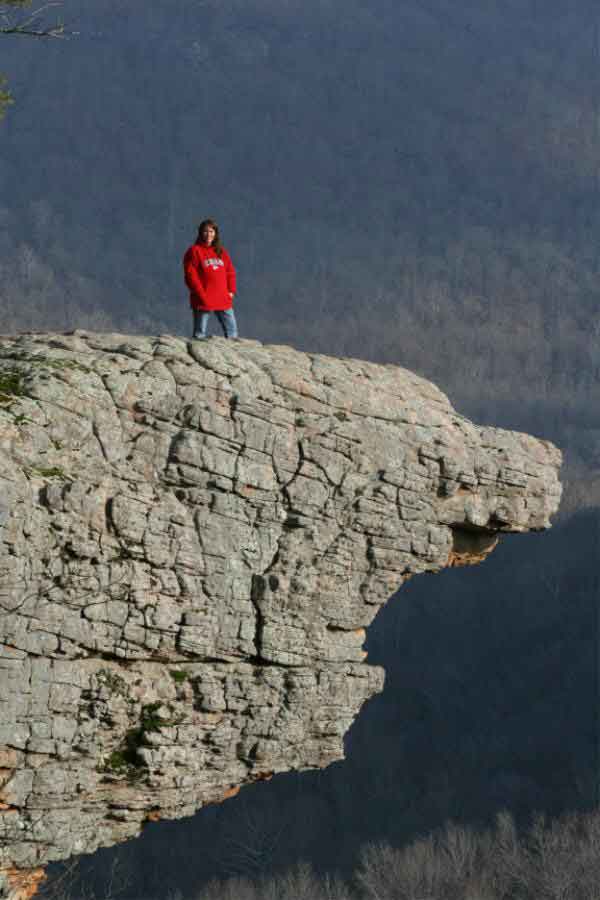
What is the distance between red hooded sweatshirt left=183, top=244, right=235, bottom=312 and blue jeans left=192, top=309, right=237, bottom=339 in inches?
5.4

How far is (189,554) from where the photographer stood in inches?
728

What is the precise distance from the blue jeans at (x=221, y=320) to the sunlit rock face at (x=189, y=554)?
1.47m

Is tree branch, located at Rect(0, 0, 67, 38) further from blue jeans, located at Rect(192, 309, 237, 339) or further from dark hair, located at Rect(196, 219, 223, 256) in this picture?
blue jeans, located at Rect(192, 309, 237, 339)

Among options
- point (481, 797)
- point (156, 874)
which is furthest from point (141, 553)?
point (481, 797)

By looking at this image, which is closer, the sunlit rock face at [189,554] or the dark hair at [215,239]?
the sunlit rock face at [189,554]

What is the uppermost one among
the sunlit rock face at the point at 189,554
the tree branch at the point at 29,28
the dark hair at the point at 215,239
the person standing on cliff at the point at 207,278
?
the tree branch at the point at 29,28

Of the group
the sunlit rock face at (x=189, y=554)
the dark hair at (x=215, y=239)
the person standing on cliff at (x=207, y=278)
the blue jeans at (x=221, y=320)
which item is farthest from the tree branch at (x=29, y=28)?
the sunlit rock face at (x=189, y=554)

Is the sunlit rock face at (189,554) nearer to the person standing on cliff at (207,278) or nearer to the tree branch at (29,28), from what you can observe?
the person standing on cliff at (207,278)

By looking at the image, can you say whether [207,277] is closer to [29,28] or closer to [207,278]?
[207,278]

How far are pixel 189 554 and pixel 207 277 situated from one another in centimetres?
562

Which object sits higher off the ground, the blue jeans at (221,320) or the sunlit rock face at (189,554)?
the blue jeans at (221,320)

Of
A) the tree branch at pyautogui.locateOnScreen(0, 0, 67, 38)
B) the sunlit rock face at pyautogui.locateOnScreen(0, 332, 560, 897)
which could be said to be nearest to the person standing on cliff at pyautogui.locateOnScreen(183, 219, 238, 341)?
the sunlit rock face at pyautogui.locateOnScreen(0, 332, 560, 897)

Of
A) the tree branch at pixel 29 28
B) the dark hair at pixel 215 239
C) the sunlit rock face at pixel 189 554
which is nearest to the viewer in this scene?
the sunlit rock face at pixel 189 554

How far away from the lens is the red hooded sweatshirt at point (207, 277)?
21.9 m
